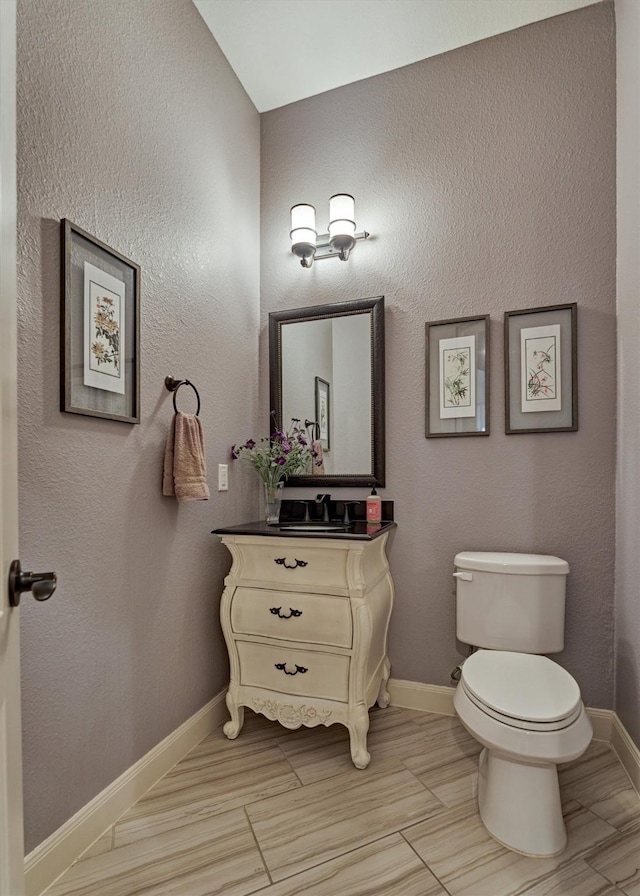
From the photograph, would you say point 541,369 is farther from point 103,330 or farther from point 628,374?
point 103,330

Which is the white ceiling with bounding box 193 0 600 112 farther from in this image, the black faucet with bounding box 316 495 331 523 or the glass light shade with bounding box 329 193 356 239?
the black faucet with bounding box 316 495 331 523

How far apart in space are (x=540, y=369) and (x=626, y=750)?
4.82 feet

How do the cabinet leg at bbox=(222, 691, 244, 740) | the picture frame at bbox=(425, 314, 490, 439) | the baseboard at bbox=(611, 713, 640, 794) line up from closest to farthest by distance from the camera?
the baseboard at bbox=(611, 713, 640, 794)
the cabinet leg at bbox=(222, 691, 244, 740)
the picture frame at bbox=(425, 314, 490, 439)

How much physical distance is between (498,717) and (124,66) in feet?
7.66

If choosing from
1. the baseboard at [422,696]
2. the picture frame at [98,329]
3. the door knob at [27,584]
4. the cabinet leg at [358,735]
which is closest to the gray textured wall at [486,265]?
the baseboard at [422,696]

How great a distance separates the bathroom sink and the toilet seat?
2.29ft

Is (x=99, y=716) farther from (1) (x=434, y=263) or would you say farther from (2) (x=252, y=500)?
(1) (x=434, y=263)

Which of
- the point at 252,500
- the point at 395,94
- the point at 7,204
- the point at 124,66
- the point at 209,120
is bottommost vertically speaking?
the point at 252,500

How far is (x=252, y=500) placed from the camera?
97.0 inches

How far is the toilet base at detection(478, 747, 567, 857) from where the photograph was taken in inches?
55.8

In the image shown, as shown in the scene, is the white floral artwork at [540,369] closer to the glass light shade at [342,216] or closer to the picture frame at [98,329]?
the glass light shade at [342,216]

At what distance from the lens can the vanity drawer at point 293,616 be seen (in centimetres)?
181

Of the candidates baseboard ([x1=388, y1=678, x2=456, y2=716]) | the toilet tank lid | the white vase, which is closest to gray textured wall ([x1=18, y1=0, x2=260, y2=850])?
the white vase

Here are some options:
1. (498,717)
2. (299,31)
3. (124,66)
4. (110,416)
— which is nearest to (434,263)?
(299,31)
